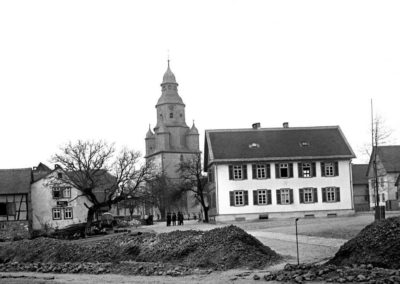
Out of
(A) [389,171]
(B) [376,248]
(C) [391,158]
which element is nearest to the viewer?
(B) [376,248]

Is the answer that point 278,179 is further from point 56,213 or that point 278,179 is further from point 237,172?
point 56,213

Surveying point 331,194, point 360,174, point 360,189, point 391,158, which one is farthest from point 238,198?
point 360,174

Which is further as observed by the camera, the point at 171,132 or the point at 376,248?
the point at 171,132

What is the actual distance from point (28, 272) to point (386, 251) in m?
14.2

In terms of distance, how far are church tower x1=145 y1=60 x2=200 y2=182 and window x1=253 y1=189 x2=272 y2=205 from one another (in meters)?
59.2

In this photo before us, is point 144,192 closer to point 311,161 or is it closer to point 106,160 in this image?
point 106,160

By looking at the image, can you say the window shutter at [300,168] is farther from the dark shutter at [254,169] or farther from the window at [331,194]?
the dark shutter at [254,169]

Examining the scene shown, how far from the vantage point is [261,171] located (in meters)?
63.6

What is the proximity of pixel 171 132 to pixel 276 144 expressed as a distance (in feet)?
202

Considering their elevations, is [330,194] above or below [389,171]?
below

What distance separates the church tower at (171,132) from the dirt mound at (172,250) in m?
91.9

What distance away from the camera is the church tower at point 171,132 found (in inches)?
4833

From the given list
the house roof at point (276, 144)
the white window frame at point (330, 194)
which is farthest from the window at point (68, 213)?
the white window frame at point (330, 194)

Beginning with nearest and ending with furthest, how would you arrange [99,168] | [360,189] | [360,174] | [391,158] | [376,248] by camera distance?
[376,248] < [99,168] < [391,158] < [360,189] < [360,174]
